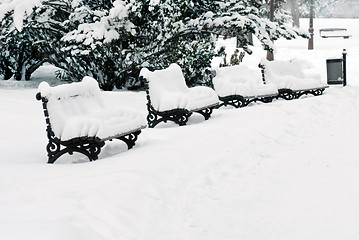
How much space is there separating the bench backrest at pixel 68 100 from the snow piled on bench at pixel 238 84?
4.77 meters

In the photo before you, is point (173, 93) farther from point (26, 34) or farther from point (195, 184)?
point (26, 34)

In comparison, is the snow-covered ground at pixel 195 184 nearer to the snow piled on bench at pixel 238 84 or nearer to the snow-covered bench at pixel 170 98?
the snow-covered bench at pixel 170 98

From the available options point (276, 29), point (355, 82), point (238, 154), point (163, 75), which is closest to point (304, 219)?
point (238, 154)

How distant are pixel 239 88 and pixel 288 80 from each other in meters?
2.10

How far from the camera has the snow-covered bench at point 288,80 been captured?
12.3m

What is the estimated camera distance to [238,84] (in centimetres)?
1109

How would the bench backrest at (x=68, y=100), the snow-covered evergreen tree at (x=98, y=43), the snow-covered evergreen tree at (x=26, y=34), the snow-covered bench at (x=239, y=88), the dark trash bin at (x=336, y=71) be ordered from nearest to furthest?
the bench backrest at (x=68, y=100), the snow-covered bench at (x=239, y=88), the snow-covered evergreen tree at (x=26, y=34), the snow-covered evergreen tree at (x=98, y=43), the dark trash bin at (x=336, y=71)

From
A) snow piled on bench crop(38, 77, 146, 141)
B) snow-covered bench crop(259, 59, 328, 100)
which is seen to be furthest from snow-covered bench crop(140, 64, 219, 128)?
snow-covered bench crop(259, 59, 328, 100)

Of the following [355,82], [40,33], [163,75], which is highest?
[40,33]

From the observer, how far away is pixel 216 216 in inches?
169

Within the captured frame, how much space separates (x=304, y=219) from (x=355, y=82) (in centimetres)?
1284

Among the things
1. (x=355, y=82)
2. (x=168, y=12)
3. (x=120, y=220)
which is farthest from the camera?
(x=355, y=82)

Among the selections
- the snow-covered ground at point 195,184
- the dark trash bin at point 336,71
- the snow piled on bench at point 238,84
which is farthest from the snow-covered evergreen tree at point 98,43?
the dark trash bin at point 336,71

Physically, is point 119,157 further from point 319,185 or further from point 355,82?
point 355,82
